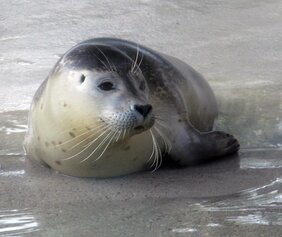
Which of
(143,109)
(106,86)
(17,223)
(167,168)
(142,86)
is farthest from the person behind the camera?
(167,168)

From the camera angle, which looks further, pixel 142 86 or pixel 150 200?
pixel 142 86

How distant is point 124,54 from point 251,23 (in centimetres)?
276

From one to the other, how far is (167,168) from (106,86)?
62cm

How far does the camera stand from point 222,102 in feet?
15.7

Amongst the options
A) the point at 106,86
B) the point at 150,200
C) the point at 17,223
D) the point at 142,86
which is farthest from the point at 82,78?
the point at 17,223

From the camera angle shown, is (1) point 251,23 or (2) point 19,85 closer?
(2) point 19,85

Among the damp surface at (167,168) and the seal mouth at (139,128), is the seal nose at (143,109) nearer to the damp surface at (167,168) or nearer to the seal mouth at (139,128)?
the seal mouth at (139,128)

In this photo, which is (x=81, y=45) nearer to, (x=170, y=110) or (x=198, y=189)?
(x=170, y=110)

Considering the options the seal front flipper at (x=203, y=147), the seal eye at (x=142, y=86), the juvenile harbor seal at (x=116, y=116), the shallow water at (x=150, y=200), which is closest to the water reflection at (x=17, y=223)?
the shallow water at (x=150, y=200)

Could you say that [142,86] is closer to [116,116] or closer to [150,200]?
[116,116]

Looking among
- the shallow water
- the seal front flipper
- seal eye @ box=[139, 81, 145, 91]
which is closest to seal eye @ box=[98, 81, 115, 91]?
seal eye @ box=[139, 81, 145, 91]

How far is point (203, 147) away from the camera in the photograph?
4.00 meters

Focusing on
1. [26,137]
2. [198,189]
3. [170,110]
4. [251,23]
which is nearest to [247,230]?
[198,189]

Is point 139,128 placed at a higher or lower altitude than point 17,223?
higher
